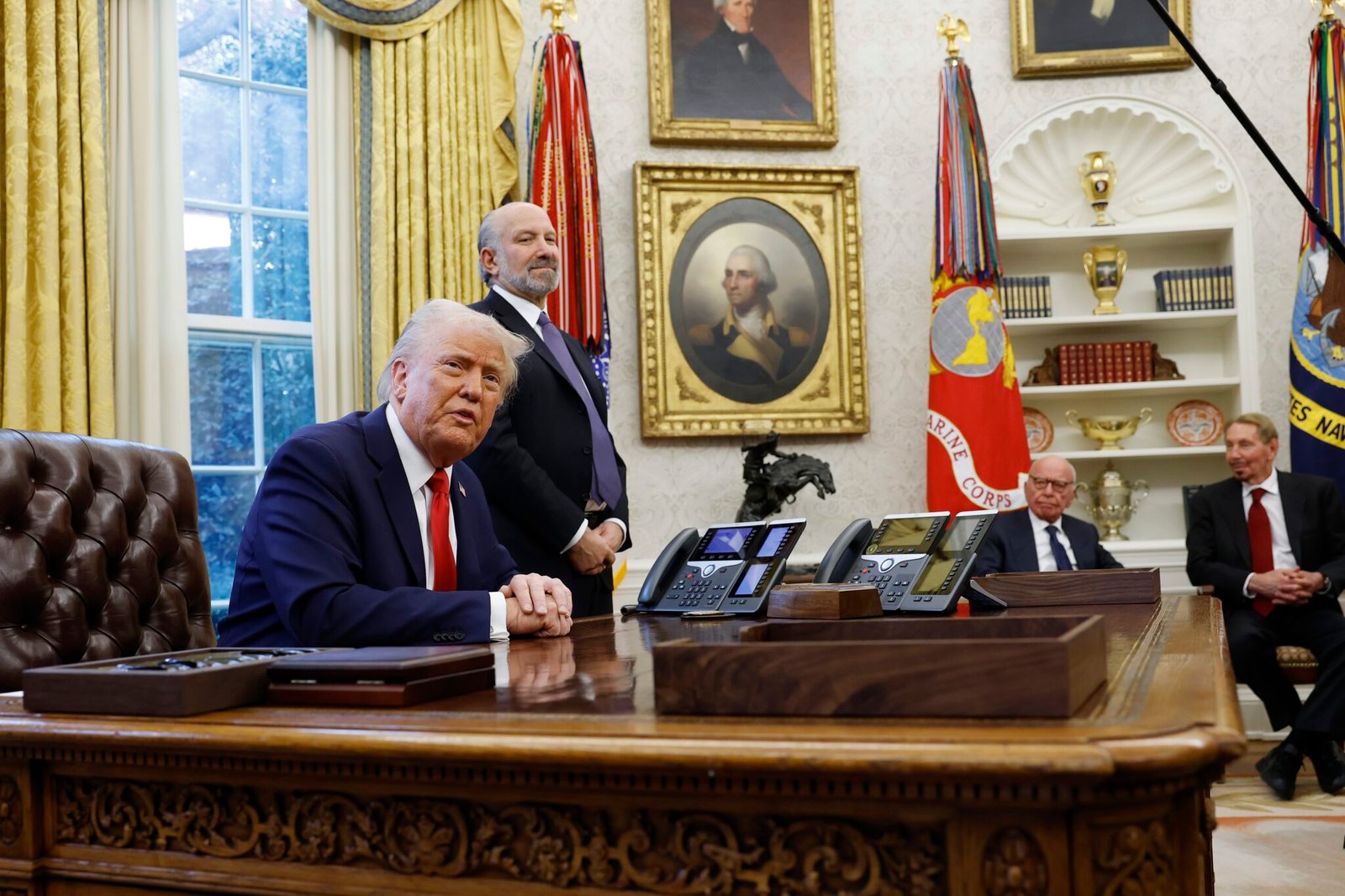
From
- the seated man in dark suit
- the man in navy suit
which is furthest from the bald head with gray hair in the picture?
the seated man in dark suit

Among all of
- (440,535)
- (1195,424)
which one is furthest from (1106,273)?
(440,535)

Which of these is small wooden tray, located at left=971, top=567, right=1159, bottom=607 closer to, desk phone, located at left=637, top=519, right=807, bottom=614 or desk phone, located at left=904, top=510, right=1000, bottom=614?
desk phone, located at left=904, top=510, right=1000, bottom=614

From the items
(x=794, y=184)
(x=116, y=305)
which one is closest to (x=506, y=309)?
(x=116, y=305)

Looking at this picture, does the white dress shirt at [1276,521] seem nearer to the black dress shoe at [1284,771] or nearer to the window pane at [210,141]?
the black dress shoe at [1284,771]

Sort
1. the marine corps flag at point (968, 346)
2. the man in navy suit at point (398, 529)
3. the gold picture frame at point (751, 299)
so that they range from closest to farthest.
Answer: the man in navy suit at point (398, 529) → the marine corps flag at point (968, 346) → the gold picture frame at point (751, 299)

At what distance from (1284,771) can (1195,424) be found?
2096mm

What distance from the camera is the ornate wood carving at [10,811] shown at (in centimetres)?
122

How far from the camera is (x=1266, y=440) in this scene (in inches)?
207

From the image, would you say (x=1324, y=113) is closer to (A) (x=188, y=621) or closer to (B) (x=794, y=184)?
(B) (x=794, y=184)

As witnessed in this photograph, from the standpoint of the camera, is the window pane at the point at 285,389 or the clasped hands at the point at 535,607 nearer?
the clasped hands at the point at 535,607

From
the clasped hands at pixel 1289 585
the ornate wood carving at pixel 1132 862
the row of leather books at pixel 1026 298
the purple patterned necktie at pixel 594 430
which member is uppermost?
the row of leather books at pixel 1026 298

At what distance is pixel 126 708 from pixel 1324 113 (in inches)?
227

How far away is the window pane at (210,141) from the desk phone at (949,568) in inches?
151

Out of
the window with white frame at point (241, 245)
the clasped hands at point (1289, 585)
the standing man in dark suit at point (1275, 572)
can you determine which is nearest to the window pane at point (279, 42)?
the window with white frame at point (241, 245)
